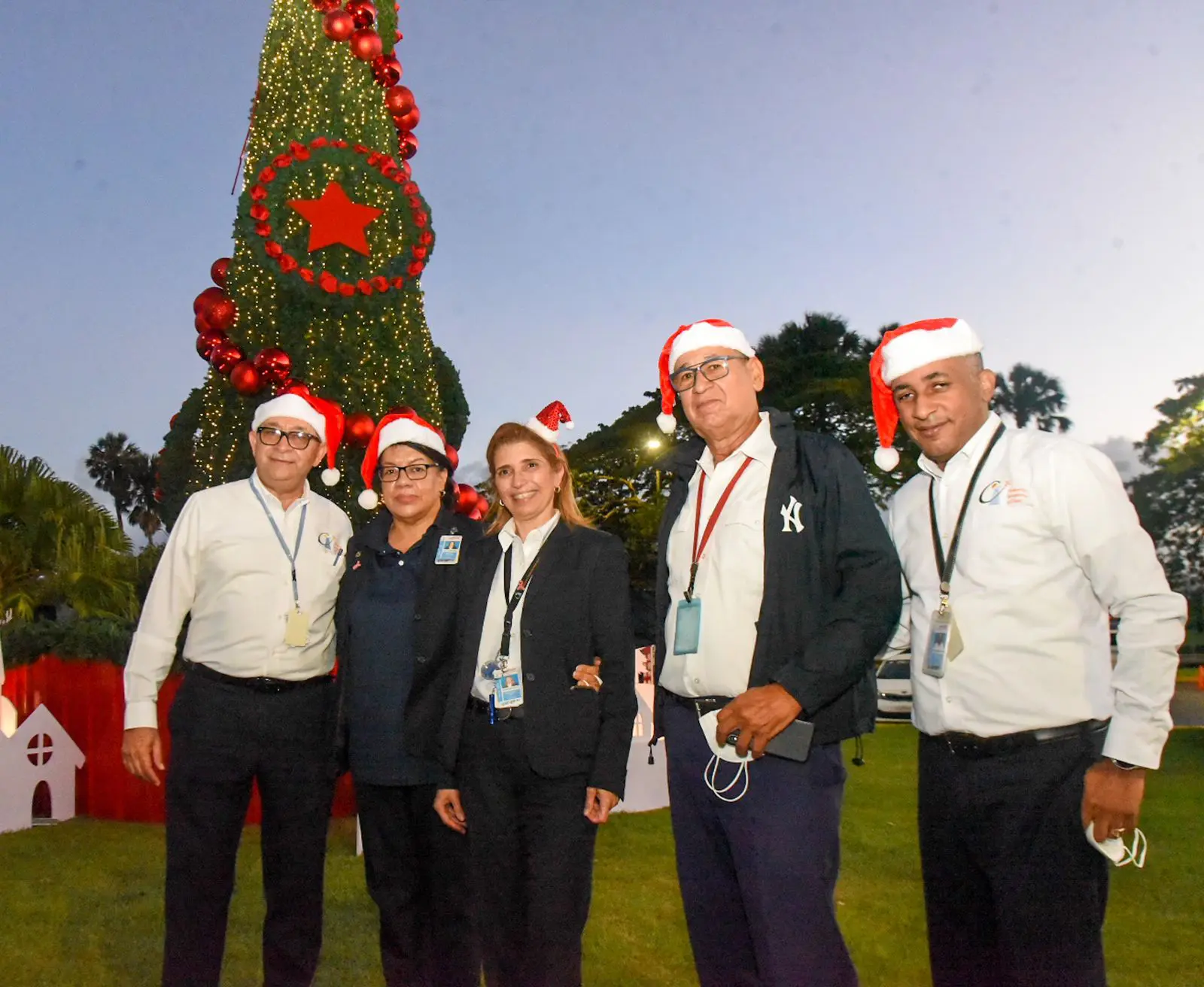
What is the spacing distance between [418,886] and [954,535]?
7.28ft

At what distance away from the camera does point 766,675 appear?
2541 mm

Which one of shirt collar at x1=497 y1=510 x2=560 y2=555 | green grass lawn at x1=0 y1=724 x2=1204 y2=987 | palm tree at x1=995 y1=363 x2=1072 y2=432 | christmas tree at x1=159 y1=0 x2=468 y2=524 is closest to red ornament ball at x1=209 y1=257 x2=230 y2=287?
christmas tree at x1=159 y1=0 x2=468 y2=524

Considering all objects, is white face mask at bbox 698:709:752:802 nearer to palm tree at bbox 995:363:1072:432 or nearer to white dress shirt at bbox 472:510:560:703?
white dress shirt at bbox 472:510:560:703

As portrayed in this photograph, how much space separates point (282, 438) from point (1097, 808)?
2.90 meters

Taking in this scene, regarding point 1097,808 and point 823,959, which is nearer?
point 1097,808

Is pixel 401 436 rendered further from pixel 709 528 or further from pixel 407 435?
pixel 709 528

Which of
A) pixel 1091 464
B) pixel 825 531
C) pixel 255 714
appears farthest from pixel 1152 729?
pixel 255 714

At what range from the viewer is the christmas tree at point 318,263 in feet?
25.0

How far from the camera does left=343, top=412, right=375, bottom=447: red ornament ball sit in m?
7.59

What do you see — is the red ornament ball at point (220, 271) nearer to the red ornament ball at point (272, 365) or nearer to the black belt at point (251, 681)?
the red ornament ball at point (272, 365)

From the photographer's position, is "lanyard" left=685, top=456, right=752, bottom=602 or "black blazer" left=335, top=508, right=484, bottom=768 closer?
"lanyard" left=685, top=456, right=752, bottom=602

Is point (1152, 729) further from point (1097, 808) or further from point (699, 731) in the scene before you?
point (699, 731)

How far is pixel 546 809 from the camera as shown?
9.97ft

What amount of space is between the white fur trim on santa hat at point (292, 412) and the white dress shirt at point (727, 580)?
1698 millimetres
